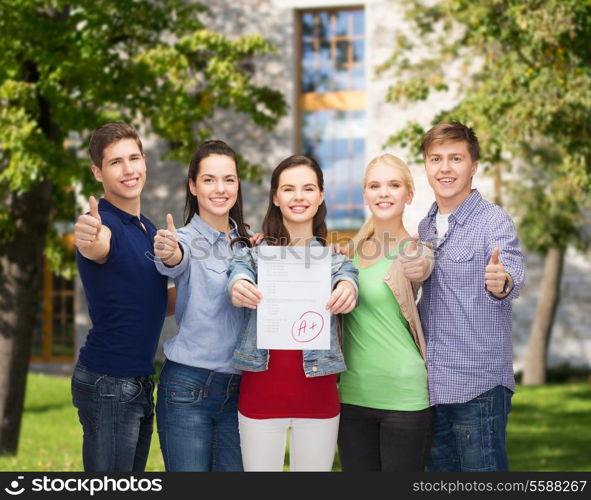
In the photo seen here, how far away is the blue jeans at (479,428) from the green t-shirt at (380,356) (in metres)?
0.15

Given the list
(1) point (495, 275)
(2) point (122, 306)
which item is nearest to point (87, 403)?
(2) point (122, 306)

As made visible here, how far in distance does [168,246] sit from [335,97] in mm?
18714

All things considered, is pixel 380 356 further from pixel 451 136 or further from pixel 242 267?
pixel 451 136

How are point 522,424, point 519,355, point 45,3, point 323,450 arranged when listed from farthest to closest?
point 519,355, point 522,424, point 45,3, point 323,450

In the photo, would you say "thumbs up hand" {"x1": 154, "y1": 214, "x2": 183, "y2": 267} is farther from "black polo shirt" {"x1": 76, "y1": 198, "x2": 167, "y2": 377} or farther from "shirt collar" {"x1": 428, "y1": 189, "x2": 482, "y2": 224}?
"shirt collar" {"x1": 428, "y1": 189, "x2": 482, "y2": 224}

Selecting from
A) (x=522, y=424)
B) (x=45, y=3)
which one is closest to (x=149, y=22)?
(x=45, y=3)

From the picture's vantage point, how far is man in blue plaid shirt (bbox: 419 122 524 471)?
3693mm

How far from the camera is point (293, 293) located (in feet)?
11.9

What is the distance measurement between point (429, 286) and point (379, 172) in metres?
0.54

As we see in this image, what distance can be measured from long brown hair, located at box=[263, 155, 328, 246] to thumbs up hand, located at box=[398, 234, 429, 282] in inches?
14.2

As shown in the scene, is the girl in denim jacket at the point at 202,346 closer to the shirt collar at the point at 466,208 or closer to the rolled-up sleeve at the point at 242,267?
the rolled-up sleeve at the point at 242,267

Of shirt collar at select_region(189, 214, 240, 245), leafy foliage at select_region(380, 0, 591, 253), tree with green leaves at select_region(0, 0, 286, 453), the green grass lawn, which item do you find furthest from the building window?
shirt collar at select_region(189, 214, 240, 245)

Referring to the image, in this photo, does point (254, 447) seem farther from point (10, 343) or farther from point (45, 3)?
point (10, 343)

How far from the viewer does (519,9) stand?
8.13 meters
